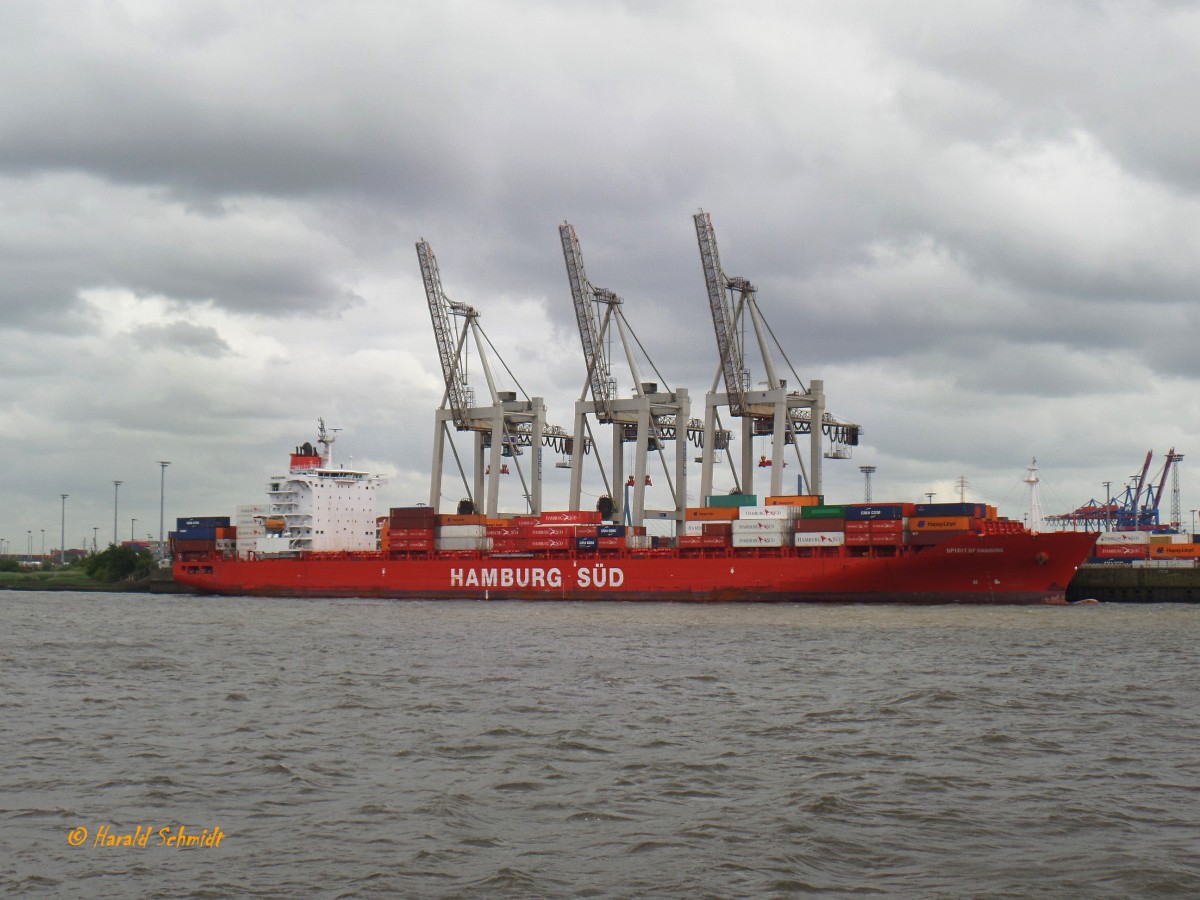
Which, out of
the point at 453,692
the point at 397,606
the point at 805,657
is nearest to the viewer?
the point at 453,692

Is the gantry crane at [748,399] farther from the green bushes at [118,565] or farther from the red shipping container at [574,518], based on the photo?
the green bushes at [118,565]

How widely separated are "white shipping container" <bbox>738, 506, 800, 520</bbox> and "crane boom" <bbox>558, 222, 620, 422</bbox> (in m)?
12.7

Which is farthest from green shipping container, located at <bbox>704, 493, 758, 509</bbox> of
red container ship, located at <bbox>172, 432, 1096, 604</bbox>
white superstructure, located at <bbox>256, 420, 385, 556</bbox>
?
white superstructure, located at <bbox>256, 420, 385, 556</bbox>

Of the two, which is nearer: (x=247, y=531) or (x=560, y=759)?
(x=560, y=759)

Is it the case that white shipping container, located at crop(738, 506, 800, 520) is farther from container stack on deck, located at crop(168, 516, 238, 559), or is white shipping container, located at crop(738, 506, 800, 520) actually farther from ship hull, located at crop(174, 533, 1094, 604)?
container stack on deck, located at crop(168, 516, 238, 559)

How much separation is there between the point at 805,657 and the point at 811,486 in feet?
101

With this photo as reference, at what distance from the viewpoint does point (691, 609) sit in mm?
49125

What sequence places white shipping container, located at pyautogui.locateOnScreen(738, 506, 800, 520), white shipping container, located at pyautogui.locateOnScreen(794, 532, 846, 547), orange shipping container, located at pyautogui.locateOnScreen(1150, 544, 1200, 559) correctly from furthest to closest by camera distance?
orange shipping container, located at pyautogui.locateOnScreen(1150, 544, 1200, 559) → white shipping container, located at pyautogui.locateOnScreen(738, 506, 800, 520) → white shipping container, located at pyautogui.locateOnScreen(794, 532, 846, 547)

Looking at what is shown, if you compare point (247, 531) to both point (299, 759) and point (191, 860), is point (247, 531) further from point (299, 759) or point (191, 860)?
point (191, 860)

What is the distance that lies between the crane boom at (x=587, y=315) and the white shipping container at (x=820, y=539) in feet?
52.5

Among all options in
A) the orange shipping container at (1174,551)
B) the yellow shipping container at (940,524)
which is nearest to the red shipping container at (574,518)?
the yellow shipping container at (940,524)

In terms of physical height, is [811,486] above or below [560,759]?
above

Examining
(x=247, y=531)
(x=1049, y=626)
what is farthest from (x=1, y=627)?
(x=1049, y=626)

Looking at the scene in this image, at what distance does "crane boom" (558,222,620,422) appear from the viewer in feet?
210
